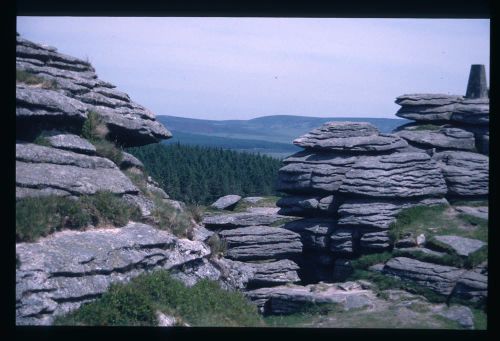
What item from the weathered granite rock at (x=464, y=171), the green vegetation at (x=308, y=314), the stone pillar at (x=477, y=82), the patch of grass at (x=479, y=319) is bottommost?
the green vegetation at (x=308, y=314)

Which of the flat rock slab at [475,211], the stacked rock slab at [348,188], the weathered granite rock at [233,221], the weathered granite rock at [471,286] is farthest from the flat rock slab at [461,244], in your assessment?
the weathered granite rock at [233,221]

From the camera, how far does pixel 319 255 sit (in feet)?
97.3

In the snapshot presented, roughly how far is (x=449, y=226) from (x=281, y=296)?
9287mm

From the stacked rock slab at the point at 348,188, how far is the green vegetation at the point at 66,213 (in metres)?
14.3

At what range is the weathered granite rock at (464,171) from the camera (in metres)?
28.6

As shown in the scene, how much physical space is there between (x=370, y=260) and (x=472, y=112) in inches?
459

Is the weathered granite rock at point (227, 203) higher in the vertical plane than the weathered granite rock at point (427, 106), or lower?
lower

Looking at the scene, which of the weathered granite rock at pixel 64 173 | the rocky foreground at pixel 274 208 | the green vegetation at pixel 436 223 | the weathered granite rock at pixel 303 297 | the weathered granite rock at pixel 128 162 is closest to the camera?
the rocky foreground at pixel 274 208

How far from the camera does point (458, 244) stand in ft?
77.4

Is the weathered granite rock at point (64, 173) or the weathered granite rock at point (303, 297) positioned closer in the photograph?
the weathered granite rock at point (64, 173)

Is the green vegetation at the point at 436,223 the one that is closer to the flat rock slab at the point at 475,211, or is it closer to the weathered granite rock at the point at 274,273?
the flat rock slab at the point at 475,211

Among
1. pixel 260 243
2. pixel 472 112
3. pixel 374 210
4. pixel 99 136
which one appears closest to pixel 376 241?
pixel 374 210

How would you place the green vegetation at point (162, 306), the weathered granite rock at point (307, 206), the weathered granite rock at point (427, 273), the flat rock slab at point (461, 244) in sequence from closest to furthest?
the green vegetation at point (162, 306) < the weathered granite rock at point (427, 273) < the flat rock slab at point (461, 244) < the weathered granite rock at point (307, 206)

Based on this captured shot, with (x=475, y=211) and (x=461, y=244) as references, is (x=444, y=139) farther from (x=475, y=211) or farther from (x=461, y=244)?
(x=461, y=244)
